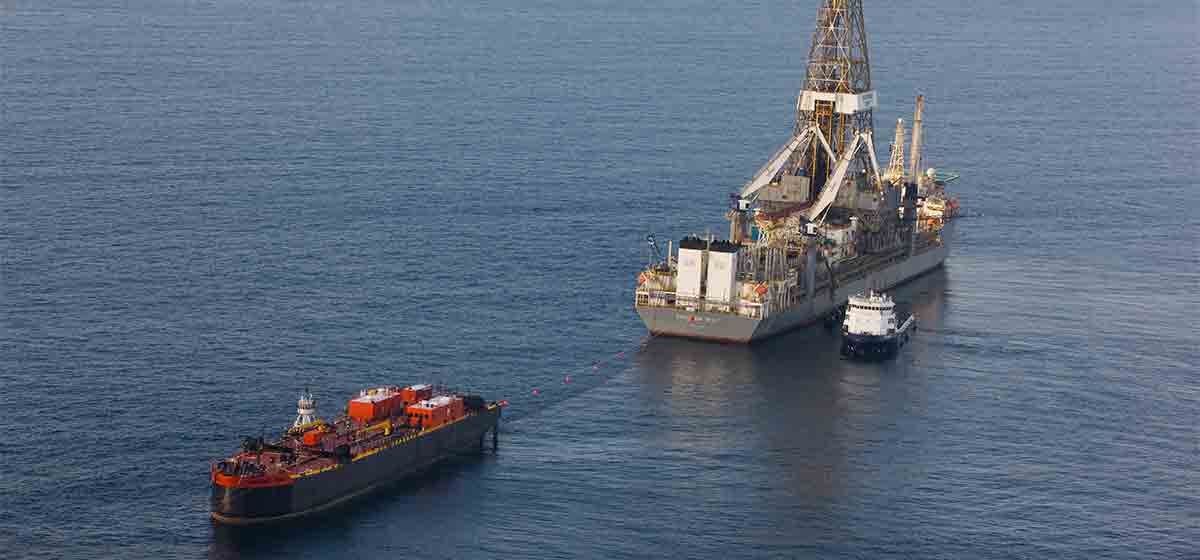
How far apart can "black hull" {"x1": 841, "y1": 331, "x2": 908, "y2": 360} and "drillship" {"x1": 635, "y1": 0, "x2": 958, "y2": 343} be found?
7.52m

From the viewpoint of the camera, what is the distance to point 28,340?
146 m

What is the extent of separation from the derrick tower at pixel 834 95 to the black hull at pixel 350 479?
2824 inches

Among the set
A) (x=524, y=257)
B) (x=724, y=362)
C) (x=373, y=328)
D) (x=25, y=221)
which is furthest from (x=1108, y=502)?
(x=25, y=221)

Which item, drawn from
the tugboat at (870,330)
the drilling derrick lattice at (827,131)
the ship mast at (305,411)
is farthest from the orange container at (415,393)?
the drilling derrick lattice at (827,131)

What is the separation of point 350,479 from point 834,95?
87.7 m

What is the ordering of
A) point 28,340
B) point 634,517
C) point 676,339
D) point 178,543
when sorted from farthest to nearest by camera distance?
point 676,339 → point 28,340 → point 634,517 → point 178,543

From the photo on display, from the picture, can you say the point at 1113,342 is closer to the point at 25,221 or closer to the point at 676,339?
the point at 676,339

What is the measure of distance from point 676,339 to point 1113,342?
38973mm

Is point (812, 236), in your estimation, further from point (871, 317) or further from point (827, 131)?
point (827, 131)

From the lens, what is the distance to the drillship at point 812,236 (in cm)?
15938

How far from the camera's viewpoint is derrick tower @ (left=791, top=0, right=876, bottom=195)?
186 metres

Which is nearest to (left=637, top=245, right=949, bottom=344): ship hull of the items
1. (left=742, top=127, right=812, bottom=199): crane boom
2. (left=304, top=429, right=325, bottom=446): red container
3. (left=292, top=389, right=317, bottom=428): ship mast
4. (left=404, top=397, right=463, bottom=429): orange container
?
(left=742, top=127, right=812, bottom=199): crane boom

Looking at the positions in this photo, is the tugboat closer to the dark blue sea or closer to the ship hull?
the dark blue sea

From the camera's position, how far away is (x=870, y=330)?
516ft
